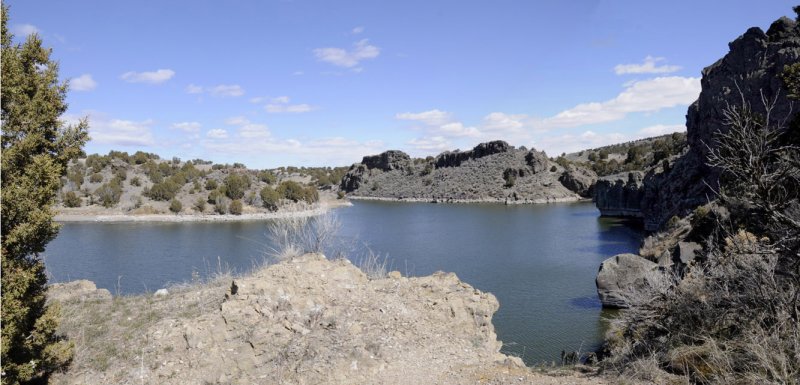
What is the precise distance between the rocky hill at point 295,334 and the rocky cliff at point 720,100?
22.6m

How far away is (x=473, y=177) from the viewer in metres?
90.4

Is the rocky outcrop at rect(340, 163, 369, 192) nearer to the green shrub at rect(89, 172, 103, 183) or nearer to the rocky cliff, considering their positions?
the green shrub at rect(89, 172, 103, 183)

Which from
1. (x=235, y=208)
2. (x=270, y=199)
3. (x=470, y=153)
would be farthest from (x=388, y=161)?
(x=235, y=208)

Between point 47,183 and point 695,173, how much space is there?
4037 cm

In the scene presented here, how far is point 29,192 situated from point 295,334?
469 cm

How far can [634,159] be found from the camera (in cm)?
7688

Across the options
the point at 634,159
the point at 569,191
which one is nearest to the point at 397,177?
the point at 569,191

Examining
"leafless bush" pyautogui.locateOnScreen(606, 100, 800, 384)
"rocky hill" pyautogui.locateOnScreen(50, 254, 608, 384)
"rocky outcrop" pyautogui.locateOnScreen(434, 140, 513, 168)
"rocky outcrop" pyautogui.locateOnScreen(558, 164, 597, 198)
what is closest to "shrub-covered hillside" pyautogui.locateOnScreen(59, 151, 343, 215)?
"rocky hill" pyautogui.locateOnScreen(50, 254, 608, 384)

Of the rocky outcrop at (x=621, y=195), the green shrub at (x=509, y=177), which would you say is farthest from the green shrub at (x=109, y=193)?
the green shrub at (x=509, y=177)

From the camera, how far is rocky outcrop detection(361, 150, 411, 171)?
4289 inches

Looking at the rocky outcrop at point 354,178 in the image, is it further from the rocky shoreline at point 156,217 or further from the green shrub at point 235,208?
the rocky shoreline at point 156,217

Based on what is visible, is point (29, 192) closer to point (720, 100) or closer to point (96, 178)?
point (720, 100)

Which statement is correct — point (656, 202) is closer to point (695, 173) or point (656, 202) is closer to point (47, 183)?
point (695, 173)

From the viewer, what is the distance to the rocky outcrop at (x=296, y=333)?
7.63 meters
